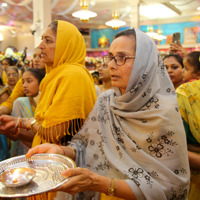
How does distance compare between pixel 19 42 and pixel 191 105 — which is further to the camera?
pixel 19 42

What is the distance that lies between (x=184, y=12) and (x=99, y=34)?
15.9 ft

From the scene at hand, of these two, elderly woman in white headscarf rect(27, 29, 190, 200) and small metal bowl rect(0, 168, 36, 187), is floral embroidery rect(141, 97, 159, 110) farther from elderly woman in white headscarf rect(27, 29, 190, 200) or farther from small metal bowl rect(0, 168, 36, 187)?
small metal bowl rect(0, 168, 36, 187)

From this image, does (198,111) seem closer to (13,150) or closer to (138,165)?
(138,165)

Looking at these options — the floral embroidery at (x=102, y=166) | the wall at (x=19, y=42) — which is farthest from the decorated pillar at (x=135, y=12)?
the wall at (x=19, y=42)

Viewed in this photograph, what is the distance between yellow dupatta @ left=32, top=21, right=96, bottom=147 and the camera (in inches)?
61.7

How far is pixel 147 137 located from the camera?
1.23 metres

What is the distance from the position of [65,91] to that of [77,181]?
2.37 ft

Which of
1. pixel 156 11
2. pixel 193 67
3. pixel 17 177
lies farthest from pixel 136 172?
pixel 156 11

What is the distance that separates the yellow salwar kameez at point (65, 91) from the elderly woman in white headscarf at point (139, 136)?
0.78 ft

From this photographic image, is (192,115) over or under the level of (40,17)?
under

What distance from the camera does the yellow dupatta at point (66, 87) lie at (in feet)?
5.14

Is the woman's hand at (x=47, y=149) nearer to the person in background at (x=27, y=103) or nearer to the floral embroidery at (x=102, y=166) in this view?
the floral embroidery at (x=102, y=166)

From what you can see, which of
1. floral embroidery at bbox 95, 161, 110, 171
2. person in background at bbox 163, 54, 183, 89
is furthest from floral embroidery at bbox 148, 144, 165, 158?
person in background at bbox 163, 54, 183, 89

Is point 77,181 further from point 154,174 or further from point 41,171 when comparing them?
point 154,174
